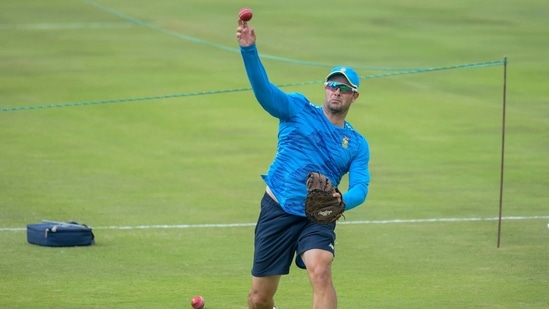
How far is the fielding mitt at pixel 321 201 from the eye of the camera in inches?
413

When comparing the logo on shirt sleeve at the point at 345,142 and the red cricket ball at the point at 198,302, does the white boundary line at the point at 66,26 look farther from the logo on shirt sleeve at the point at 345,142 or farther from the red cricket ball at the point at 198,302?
the logo on shirt sleeve at the point at 345,142

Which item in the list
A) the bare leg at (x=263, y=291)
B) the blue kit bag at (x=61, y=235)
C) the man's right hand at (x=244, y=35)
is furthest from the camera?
the blue kit bag at (x=61, y=235)

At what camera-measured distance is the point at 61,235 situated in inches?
607

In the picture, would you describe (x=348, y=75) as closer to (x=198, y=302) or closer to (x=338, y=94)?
(x=338, y=94)

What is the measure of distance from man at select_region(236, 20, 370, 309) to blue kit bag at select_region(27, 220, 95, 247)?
4.77 meters

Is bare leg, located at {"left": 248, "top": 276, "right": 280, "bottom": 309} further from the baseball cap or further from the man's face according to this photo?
the baseball cap

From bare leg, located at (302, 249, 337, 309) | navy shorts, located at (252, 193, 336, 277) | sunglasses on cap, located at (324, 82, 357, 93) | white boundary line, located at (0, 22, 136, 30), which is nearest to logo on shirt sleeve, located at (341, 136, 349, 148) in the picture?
sunglasses on cap, located at (324, 82, 357, 93)

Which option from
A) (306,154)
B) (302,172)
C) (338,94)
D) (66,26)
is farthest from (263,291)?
(66,26)

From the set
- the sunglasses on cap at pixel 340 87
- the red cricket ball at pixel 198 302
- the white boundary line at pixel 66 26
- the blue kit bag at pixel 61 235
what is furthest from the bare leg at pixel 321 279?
the white boundary line at pixel 66 26

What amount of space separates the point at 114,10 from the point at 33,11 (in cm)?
244

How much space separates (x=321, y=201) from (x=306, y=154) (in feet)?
1.98

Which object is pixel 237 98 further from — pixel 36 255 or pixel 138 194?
pixel 36 255

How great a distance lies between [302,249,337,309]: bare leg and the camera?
10.4 meters

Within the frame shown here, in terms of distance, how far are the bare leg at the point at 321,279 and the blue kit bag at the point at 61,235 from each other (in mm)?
5483
